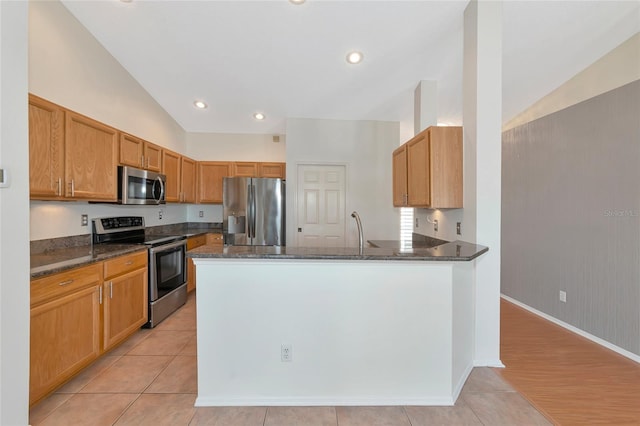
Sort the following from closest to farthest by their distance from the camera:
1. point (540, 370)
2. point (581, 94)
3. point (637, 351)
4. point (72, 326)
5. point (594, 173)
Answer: point (72, 326), point (540, 370), point (637, 351), point (594, 173), point (581, 94)

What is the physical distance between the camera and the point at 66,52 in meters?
2.54

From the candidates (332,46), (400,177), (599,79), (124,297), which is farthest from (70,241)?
(599,79)

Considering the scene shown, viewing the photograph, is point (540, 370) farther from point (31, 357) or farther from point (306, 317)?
point (31, 357)

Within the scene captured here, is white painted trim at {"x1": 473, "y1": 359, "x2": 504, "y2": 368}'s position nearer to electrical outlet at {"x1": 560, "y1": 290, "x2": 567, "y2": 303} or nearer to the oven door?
electrical outlet at {"x1": 560, "y1": 290, "x2": 567, "y2": 303}

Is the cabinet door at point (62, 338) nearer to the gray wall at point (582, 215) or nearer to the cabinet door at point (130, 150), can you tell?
the cabinet door at point (130, 150)

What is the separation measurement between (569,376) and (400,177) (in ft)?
7.62

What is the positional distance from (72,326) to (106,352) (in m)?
0.57

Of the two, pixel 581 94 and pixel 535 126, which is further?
pixel 535 126

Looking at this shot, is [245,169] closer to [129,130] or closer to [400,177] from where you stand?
[129,130]

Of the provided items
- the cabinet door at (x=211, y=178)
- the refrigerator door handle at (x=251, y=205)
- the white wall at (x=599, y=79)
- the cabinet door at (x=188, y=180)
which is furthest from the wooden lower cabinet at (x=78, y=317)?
the white wall at (x=599, y=79)

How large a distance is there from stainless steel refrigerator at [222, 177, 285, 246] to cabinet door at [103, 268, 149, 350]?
1.45 metres

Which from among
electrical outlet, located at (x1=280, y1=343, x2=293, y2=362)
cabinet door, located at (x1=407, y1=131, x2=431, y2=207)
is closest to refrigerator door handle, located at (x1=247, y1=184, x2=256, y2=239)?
cabinet door, located at (x1=407, y1=131, x2=431, y2=207)

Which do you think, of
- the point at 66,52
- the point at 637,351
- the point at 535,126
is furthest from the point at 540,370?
the point at 66,52

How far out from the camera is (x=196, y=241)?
4105mm
